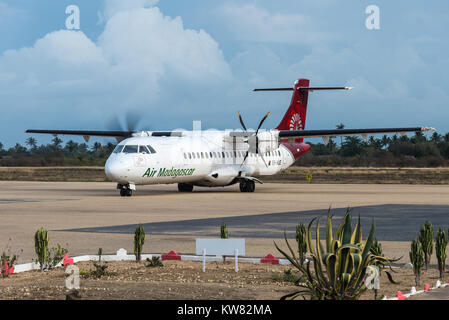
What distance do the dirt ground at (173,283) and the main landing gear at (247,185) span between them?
2597cm

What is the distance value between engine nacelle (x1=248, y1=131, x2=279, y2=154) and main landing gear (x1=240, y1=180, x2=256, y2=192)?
6.00 ft

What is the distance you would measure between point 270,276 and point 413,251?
82.4 inches

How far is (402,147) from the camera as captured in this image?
9138cm

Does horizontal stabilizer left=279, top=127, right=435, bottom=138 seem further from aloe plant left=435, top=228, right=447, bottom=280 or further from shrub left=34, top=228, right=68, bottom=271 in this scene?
shrub left=34, top=228, right=68, bottom=271

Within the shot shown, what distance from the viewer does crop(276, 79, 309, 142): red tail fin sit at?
4247 cm

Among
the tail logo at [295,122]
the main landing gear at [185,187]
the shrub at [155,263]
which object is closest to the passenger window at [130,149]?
the main landing gear at [185,187]

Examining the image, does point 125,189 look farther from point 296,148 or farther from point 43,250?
point 43,250

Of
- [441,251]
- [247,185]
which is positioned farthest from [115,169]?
[441,251]

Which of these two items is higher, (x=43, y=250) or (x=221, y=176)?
(x=221, y=176)

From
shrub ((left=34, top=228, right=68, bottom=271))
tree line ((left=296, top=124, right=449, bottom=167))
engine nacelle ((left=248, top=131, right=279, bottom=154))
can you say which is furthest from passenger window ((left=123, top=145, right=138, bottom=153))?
tree line ((left=296, top=124, right=449, bottom=167))

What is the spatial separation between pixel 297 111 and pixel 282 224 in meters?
24.8

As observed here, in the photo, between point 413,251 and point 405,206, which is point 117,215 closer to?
point 405,206

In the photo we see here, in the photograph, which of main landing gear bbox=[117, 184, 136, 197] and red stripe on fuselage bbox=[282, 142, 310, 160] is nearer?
main landing gear bbox=[117, 184, 136, 197]

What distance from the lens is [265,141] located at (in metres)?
36.9
